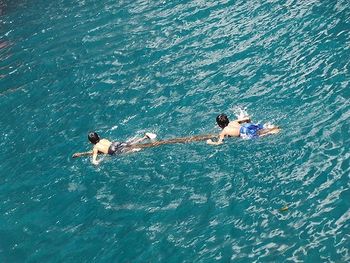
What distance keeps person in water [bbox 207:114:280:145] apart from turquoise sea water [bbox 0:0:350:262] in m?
0.28

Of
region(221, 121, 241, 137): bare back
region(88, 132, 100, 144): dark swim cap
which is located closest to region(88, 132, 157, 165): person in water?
region(88, 132, 100, 144): dark swim cap

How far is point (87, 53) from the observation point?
80.3 ft

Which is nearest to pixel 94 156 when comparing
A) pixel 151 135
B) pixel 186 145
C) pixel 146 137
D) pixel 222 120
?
pixel 146 137

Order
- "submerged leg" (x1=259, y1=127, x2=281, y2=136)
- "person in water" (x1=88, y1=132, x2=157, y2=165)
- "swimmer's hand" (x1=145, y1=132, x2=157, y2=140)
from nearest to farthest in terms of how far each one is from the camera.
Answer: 1. "submerged leg" (x1=259, y1=127, x2=281, y2=136)
2. "swimmer's hand" (x1=145, y1=132, x2=157, y2=140)
3. "person in water" (x1=88, y1=132, x2=157, y2=165)

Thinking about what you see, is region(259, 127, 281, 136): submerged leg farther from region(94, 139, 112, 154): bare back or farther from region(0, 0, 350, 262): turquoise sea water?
region(94, 139, 112, 154): bare back

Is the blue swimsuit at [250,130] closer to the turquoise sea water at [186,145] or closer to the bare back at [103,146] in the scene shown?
the turquoise sea water at [186,145]

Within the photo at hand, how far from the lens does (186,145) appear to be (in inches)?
590

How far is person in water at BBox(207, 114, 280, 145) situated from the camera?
45.0 ft

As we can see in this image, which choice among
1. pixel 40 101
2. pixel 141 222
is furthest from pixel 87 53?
pixel 141 222

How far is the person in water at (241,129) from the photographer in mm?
13703

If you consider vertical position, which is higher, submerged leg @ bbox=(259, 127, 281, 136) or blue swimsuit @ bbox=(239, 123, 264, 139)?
blue swimsuit @ bbox=(239, 123, 264, 139)

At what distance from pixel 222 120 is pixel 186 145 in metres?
1.51

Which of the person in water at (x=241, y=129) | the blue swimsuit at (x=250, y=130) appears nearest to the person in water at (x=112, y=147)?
the person in water at (x=241, y=129)

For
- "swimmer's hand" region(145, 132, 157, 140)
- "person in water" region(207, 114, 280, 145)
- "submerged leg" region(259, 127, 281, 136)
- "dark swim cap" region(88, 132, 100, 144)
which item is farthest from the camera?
"dark swim cap" region(88, 132, 100, 144)
